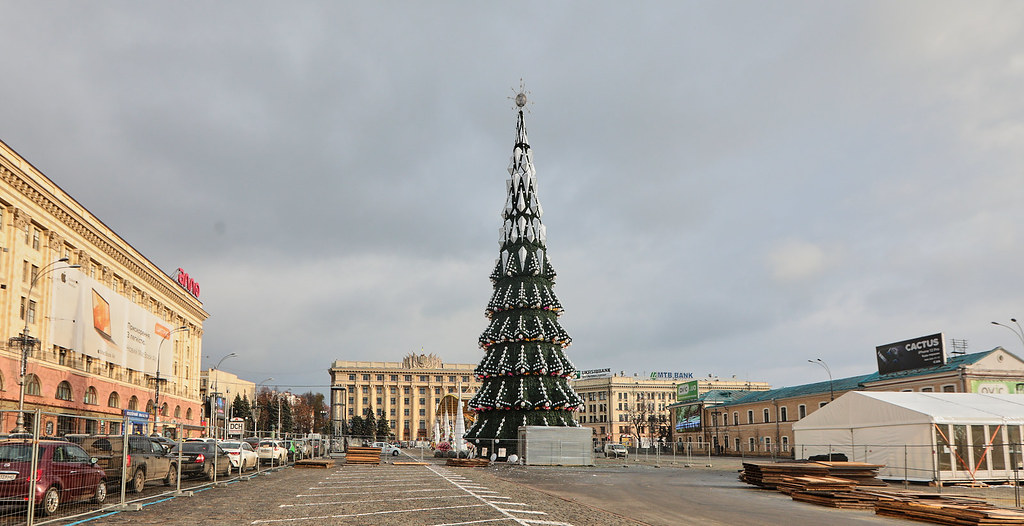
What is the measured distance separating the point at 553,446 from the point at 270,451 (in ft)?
57.5

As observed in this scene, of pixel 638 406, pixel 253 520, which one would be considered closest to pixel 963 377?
pixel 253 520

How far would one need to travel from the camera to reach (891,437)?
33.4 metres

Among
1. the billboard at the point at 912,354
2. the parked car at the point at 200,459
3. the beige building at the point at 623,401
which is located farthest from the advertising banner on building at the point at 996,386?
the beige building at the point at 623,401

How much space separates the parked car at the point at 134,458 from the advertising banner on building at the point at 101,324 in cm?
2965

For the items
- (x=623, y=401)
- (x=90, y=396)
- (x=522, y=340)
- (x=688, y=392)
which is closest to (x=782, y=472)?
(x=522, y=340)

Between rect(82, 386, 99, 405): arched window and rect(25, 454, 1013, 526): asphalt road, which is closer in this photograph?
rect(25, 454, 1013, 526): asphalt road

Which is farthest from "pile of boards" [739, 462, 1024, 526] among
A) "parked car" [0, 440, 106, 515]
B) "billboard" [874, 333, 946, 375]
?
"billboard" [874, 333, 946, 375]

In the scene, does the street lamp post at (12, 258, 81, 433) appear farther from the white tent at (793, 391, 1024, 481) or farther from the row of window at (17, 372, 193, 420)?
the white tent at (793, 391, 1024, 481)

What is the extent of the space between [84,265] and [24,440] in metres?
46.2

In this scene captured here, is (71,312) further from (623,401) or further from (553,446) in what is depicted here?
(623,401)

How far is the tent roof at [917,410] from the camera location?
31.7 m

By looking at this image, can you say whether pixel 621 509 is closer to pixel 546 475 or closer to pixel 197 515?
pixel 197 515

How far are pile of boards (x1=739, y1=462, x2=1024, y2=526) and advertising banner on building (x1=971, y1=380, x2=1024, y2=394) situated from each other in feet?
117

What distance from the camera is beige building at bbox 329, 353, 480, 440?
602 ft
